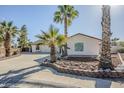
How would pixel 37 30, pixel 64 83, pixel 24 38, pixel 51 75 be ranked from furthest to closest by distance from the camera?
pixel 24 38 → pixel 37 30 → pixel 51 75 → pixel 64 83

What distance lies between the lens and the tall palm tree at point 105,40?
13.8 m

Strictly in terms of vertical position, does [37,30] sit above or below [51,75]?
above

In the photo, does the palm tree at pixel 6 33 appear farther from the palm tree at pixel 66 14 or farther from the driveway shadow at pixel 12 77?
the driveway shadow at pixel 12 77

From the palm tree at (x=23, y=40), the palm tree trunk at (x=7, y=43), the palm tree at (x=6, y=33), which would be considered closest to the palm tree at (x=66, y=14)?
the palm tree at (x=6, y=33)

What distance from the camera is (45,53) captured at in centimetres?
2553

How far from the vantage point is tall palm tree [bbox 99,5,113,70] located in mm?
13756

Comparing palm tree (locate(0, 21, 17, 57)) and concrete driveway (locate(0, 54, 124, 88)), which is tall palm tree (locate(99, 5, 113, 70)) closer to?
concrete driveway (locate(0, 54, 124, 88))

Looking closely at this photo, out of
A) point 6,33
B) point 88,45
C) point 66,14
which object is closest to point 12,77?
point 6,33

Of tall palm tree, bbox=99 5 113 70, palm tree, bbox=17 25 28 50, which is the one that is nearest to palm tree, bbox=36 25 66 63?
tall palm tree, bbox=99 5 113 70

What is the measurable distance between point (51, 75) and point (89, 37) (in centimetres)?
1155

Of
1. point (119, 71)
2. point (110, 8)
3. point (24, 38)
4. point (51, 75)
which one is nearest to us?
point (119, 71)

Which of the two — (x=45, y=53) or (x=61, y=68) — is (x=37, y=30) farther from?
(x=45, y=53)

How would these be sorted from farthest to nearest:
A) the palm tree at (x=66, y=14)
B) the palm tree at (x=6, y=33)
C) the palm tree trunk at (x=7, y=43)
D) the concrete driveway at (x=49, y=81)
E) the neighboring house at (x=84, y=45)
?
the palm tree at (x=66, y=14) < the neighboring house at (x=84, y=45) < the palm tree trunk at (x=7, y=43) < the palm tree at (x=6, y=33) < the concrete driveway at (x=49, y=81)
